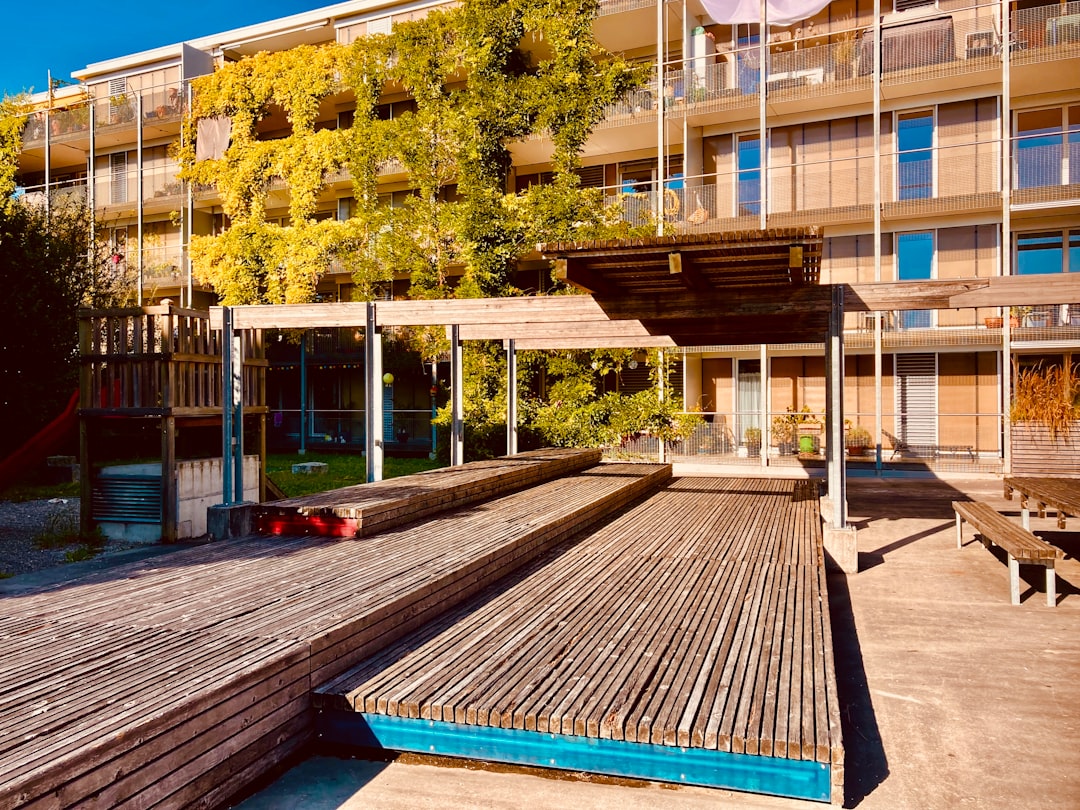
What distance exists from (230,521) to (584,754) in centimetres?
597

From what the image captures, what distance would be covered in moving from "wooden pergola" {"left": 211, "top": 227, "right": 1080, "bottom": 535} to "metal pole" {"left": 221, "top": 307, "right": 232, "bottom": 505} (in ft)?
0.09

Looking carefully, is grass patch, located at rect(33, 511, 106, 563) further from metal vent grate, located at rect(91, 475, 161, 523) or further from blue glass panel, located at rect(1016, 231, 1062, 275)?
blue glass panel, located at rect(1016, 231, 1062, 275)

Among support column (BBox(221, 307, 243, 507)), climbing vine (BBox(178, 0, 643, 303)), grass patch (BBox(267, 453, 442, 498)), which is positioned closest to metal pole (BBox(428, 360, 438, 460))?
grass patch (BBox(267, 453, 442, 498))

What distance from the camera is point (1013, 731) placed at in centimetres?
508

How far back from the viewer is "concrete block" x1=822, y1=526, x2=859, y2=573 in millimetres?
9602

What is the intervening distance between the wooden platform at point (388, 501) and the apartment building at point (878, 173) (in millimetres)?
11356

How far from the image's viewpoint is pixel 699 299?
10.2 metres

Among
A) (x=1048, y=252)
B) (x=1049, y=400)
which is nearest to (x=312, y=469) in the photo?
(x=1049, y=400)

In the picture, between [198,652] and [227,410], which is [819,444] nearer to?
[227,410]

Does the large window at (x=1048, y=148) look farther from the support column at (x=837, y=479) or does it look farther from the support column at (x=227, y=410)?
the support column at (x=227, y=410)

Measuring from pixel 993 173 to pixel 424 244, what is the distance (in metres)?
15.9

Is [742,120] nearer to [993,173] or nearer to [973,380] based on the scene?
[993,173]

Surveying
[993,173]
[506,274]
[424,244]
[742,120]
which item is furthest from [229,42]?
[993,173]

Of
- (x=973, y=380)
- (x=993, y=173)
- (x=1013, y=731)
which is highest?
(x=993, y=173)
